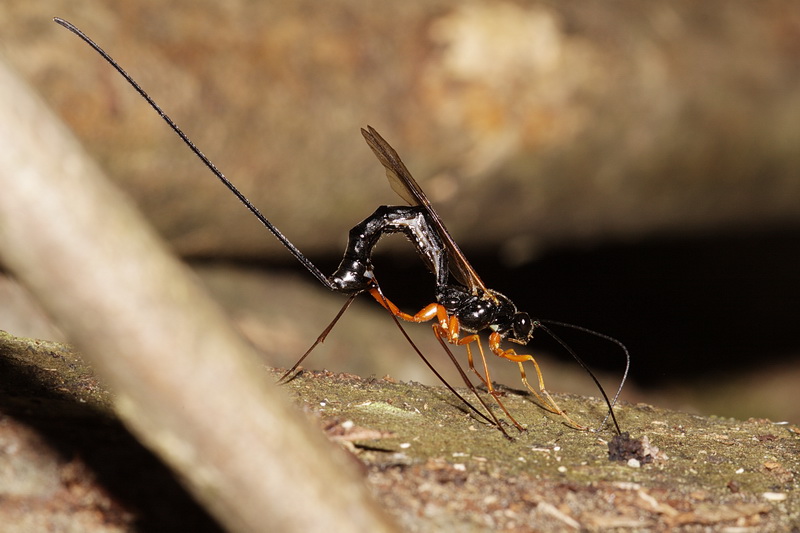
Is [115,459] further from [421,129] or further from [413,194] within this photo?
[421,129]

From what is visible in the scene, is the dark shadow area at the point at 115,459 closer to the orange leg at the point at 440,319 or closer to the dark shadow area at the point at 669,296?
the orange leg at the point at 440,319

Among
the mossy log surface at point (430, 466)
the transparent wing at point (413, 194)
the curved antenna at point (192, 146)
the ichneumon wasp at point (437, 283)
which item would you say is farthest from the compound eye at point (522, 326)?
the curved antenna at point (192, 146)

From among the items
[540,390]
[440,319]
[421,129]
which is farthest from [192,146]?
[421,129]

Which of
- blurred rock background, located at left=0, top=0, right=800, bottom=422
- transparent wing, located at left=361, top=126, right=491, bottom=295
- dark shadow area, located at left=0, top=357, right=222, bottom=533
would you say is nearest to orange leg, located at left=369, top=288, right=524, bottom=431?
transparent wing, located at left=361, top=126, right=491, bottom=295

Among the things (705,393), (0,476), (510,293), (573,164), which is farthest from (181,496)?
(705,393)

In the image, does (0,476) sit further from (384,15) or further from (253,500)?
(384,15)

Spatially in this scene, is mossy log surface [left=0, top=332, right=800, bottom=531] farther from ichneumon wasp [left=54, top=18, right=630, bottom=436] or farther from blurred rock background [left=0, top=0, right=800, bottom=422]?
blurred rock background [left=0, top=0, right=800, bottom=422]

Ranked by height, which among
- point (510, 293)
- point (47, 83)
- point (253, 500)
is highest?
point (47, 83)
